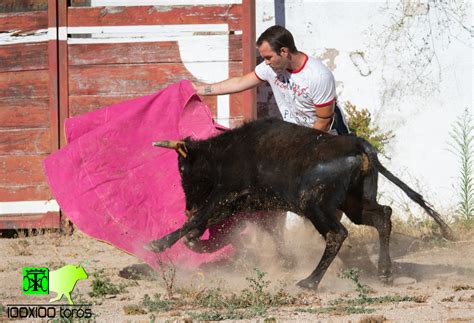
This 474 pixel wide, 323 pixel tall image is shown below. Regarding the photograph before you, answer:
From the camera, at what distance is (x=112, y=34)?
9.26 m

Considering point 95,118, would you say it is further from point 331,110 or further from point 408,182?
point 408,182

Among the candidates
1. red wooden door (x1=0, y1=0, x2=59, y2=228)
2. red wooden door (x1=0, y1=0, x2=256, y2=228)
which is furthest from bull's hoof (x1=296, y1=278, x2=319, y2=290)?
red wooden door (x1=0, y1=0, x2=59, y2=228)

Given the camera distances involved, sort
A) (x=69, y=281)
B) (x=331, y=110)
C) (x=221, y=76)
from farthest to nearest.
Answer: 1. (x=221, y=76)
2. (x=331, y=110)
3. (x=69, y=281)

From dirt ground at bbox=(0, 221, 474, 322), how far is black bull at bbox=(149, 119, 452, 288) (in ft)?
1.03

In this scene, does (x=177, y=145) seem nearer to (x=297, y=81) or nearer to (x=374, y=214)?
(x=297, y=81)

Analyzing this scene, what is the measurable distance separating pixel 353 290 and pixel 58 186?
248 cm

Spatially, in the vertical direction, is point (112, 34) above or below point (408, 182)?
above

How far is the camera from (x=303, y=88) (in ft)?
24.1

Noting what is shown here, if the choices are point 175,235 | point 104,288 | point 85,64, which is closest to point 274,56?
point 175,235

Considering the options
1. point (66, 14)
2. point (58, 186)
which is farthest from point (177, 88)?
point (66, 14)

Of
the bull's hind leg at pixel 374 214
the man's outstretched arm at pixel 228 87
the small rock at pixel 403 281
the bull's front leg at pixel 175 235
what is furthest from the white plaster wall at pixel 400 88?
the bull's front leg at pixel 175 235

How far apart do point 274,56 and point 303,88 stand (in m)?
0.36

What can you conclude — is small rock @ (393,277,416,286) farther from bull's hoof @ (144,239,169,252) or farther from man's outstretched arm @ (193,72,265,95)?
man's outstretched arm @ (193,72,265,95)

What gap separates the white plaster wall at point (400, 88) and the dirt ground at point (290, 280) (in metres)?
0.85
